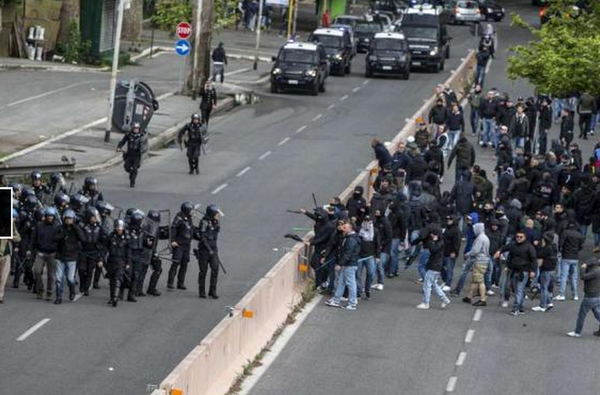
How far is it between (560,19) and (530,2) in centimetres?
6386

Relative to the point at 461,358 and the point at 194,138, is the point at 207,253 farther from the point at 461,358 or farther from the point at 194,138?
the point at 194,138

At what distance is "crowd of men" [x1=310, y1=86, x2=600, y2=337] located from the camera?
2764cm

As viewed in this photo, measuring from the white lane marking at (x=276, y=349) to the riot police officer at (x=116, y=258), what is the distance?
8.74 ft

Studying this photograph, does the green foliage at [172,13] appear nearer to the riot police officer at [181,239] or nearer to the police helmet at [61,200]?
the police helmet at [61,200]

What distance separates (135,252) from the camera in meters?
25.9

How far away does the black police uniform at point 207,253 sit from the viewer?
26.4 meters

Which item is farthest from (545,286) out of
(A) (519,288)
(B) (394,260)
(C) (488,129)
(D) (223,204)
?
(C) (488,129)

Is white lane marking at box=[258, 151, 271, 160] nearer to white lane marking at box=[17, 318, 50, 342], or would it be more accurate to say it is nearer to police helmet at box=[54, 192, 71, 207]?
police helmet at box=[54, 192, 71, 207]

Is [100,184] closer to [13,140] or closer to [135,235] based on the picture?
[13,140]

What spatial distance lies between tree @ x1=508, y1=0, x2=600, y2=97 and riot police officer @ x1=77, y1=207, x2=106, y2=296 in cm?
1353

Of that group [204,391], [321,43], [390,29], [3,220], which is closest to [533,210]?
[204,391]

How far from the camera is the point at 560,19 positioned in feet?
128

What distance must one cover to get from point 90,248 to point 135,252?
71 cm

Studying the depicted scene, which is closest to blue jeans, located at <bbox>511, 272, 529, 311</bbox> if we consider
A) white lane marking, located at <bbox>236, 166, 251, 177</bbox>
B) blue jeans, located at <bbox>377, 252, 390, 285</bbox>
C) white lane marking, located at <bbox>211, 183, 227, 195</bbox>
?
blue jeans, located at <bbox>377, 252, 390, 285</bbox>
